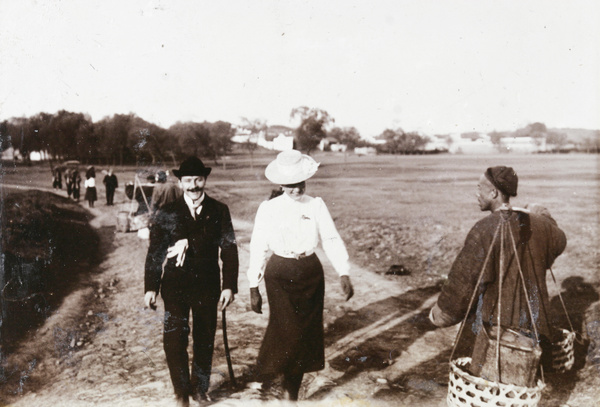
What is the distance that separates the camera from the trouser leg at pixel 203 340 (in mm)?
3797

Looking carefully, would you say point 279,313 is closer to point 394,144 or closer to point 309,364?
point 309,364

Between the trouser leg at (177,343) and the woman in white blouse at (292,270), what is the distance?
570 millimetres

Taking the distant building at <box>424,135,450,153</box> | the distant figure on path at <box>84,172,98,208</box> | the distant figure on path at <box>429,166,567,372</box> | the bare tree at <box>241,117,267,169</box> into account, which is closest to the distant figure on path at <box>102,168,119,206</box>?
the distant figure on path at <box>84,172,98,208</box>

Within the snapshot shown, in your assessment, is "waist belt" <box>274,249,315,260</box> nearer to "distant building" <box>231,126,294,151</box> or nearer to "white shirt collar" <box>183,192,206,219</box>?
"white shirt collar" <box>183,192,206,219</box>

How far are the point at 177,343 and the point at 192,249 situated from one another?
2.33 feet

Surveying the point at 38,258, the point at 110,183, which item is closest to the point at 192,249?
the point at 38,258

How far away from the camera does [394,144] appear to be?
19984 millimetres

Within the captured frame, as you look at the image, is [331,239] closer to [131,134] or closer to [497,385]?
[497,385]

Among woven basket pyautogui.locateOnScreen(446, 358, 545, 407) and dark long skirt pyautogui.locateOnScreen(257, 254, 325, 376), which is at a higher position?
dark long skirt pyautogui.locateOnScreen(257, 254, 325, 376)

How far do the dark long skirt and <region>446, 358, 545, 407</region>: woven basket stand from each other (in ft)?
3.59

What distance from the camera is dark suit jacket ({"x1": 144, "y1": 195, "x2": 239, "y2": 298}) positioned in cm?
365

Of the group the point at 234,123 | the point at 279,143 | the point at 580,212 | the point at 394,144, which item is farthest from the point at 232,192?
the point at 394,144

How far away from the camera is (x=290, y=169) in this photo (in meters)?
3.61

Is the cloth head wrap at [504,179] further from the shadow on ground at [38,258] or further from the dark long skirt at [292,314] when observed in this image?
the shadow on ground at [38,258]
